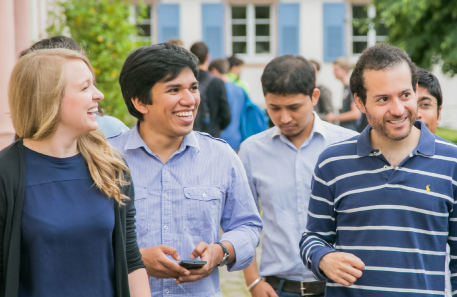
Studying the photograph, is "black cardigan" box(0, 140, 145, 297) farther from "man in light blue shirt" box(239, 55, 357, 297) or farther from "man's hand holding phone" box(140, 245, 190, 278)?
"man in light blue shirt" box(239, 55, 357, 297)

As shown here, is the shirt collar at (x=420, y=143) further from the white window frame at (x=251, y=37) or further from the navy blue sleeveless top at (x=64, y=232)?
the white window frame at (x=251, y=37)

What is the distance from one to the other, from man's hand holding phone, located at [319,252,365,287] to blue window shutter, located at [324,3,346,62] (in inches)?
827

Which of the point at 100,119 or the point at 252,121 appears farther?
the point at 252,121

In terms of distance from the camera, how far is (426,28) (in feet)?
57.4

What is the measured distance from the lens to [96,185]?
7.13 ft

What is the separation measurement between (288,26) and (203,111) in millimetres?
16476

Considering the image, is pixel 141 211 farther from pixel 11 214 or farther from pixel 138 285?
pixel 11 214

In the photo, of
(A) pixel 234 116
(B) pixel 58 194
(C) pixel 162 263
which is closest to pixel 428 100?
(C) pixel 162 263

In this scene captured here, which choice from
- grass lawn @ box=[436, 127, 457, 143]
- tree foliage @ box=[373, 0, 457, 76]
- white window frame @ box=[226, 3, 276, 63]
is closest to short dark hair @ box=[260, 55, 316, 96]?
tree foliage @ box=[373, 0, 457, 76]

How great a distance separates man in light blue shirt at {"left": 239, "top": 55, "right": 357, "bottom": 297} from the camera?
3232 mm

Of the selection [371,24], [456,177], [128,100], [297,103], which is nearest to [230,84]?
[297,103]

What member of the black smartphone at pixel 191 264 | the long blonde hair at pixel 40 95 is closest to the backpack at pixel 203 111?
the black smartphone at pixel 191 264

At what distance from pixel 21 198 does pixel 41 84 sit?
397 mm

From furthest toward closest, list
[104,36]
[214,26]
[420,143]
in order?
[214,26] < [104,36] < [420,143]
